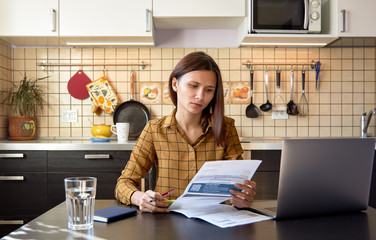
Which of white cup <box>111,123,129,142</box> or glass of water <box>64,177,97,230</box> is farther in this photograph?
white cup <box>111,123,129,142</box>

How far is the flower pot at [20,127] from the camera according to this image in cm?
295

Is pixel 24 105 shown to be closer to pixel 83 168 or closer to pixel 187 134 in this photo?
pixel 83 168

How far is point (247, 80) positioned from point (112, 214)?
2228 mm

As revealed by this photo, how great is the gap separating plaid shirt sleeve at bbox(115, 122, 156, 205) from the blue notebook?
176 millimetres

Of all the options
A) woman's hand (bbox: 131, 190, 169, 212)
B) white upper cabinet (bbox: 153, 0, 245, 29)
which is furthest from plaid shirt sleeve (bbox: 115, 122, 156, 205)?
white upper cabinet (bbox: 153, 0, 245, 29)

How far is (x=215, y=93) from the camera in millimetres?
1579

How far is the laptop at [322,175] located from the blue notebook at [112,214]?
15.5 inches

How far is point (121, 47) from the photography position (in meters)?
3.12

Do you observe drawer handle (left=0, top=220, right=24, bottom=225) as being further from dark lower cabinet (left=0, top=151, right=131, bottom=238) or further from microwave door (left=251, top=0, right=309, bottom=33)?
microwave door (left=251, top=0, right=309, bottom=33)

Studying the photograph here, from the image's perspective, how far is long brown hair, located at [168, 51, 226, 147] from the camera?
1.51 m

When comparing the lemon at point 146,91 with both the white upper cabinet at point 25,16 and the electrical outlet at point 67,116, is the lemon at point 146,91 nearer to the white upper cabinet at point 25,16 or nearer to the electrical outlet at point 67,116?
the electrical outlet at point 67,116

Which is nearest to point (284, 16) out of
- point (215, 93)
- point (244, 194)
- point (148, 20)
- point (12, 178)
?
point (148, 20)

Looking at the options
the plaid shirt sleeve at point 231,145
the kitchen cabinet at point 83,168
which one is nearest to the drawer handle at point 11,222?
the kitchen cabinet at point 83,168

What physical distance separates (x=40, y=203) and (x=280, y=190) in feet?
6.49
